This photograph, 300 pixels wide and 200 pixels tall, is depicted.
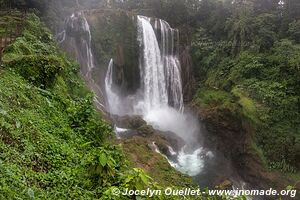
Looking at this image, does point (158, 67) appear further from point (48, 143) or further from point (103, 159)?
point (103, 159)

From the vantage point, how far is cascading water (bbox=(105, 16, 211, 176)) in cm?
2336

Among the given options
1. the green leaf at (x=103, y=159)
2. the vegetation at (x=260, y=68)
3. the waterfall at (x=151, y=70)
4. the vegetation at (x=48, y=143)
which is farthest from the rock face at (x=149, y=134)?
the green leaf at (x=103, y=159)

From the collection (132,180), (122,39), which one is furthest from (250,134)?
(132,180)

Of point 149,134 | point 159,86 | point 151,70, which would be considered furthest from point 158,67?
point 149,134

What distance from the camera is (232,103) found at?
20.6 metres

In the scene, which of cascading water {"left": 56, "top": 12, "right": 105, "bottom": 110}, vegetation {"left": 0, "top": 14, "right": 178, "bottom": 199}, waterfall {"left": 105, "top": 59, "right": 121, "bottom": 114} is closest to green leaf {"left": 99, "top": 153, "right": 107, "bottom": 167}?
vegetation {"left": 0, "top": 14, "right": 178, "bottom": 199}

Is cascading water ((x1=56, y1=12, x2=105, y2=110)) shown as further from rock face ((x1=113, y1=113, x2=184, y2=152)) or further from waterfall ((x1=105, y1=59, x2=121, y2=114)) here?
rock face ((x1=113, y1=113, x2=184, y2=152))

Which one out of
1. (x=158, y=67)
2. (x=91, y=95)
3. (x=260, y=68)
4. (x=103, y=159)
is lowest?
(x=158, y=67)

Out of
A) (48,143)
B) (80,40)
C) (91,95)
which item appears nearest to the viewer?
(48,143)

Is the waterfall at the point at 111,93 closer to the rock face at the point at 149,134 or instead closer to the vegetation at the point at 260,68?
the rock face at the point at 149,134

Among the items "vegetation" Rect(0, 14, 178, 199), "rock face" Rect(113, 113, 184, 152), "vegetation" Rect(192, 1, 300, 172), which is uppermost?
"vegetation" Rect(0, 14, 178, 199)

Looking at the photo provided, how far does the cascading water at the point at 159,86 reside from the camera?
23359 mm

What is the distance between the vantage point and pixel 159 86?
25.6m

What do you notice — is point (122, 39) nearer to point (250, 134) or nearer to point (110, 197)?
point (250, 134)
